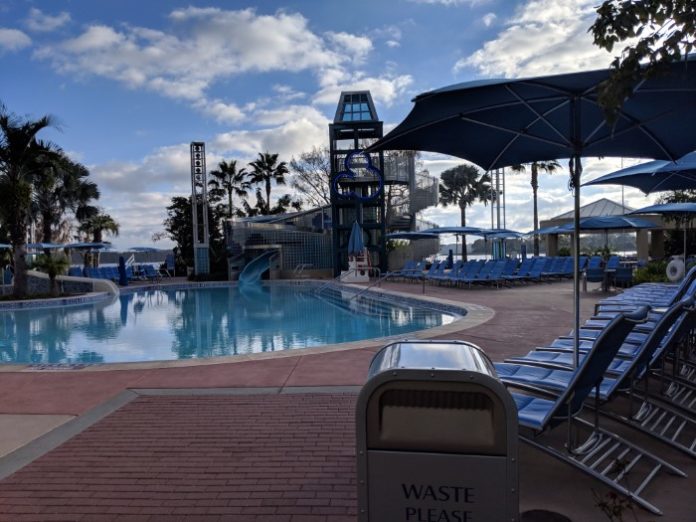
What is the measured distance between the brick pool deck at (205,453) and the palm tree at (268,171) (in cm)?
3252

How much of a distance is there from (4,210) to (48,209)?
12.0 metres

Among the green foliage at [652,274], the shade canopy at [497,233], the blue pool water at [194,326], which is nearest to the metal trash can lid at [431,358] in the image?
the blue pool water at [194,326]

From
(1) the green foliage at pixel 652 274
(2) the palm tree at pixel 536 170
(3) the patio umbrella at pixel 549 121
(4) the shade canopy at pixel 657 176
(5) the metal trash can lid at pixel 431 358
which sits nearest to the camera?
(5) the metal trash can lid at pixel 431 358

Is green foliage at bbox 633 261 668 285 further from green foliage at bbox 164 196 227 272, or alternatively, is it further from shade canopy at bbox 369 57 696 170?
green foliage at bbox 164 196 227 272

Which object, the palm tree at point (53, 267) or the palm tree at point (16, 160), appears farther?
the palm tree at point (53, 267)

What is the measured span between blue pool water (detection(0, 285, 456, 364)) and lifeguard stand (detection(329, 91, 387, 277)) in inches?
317

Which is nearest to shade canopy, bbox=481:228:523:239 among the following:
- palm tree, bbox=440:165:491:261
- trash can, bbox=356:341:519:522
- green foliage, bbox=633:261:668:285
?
green foliage, bbox=633:261:668:285

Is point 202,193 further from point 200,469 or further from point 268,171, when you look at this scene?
point 200,469

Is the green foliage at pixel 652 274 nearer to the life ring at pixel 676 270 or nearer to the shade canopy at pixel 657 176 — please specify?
the life ring at pixel 676 270

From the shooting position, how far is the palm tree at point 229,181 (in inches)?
1468

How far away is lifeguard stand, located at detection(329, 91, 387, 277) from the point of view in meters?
26.6

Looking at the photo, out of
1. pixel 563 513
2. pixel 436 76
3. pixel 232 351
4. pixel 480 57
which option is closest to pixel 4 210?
pixel 232 351

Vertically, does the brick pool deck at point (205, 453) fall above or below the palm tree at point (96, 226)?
below

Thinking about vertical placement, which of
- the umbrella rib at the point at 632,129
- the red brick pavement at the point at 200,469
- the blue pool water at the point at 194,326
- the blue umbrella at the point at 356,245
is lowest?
the blue pool water at the point at 194,326
